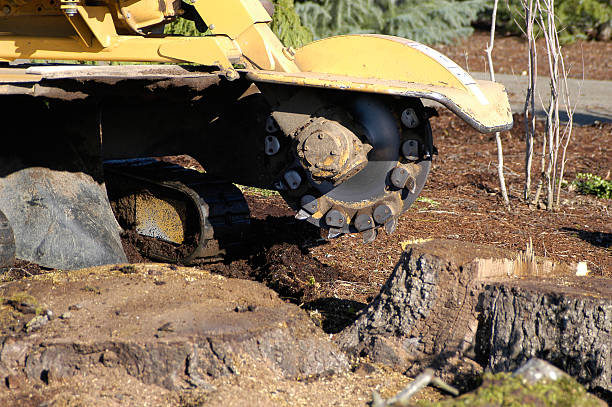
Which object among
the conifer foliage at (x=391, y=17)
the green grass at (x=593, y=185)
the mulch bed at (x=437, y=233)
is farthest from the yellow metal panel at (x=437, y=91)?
the conifer foliage at (x=391, y=17)

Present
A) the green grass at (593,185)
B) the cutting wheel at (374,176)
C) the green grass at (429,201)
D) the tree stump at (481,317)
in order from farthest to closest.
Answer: the green grass at (593,185) → the green grass at (429,201) → the cutting wheel at (374,176) → the tree stump at (481,317)

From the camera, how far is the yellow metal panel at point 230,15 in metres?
4.73

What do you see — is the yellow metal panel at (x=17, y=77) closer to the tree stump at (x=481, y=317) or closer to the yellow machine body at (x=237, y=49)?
the yellow machine body at (x=237, y=49)

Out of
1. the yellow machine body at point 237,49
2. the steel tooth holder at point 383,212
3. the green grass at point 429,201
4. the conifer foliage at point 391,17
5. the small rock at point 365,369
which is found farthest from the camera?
the conifer foliage at point 391,17

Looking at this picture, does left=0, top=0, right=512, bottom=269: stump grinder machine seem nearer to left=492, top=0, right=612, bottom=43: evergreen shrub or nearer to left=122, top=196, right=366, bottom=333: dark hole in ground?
left=122, top=196, right=366, bottom=333: dark hole in ground

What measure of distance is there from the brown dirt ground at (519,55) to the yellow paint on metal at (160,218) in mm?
10680

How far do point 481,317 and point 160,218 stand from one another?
8.51 feet

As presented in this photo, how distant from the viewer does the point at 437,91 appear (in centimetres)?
414

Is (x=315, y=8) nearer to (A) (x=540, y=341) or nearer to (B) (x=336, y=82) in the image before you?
(B) (x=336, y=82)

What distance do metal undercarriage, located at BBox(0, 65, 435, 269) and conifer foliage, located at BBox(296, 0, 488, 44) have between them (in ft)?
29.0

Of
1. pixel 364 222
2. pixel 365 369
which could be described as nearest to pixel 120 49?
pixel 364 222

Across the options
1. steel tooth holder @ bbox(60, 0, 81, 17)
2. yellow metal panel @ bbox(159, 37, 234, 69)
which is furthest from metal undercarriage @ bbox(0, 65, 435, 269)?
steel tooth holder @ bbox(60, 0, 81, 17)

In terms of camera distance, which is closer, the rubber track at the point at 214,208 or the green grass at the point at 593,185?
the rubber track at the point at 214,208

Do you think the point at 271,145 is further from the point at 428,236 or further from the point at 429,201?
the point at 429,201
